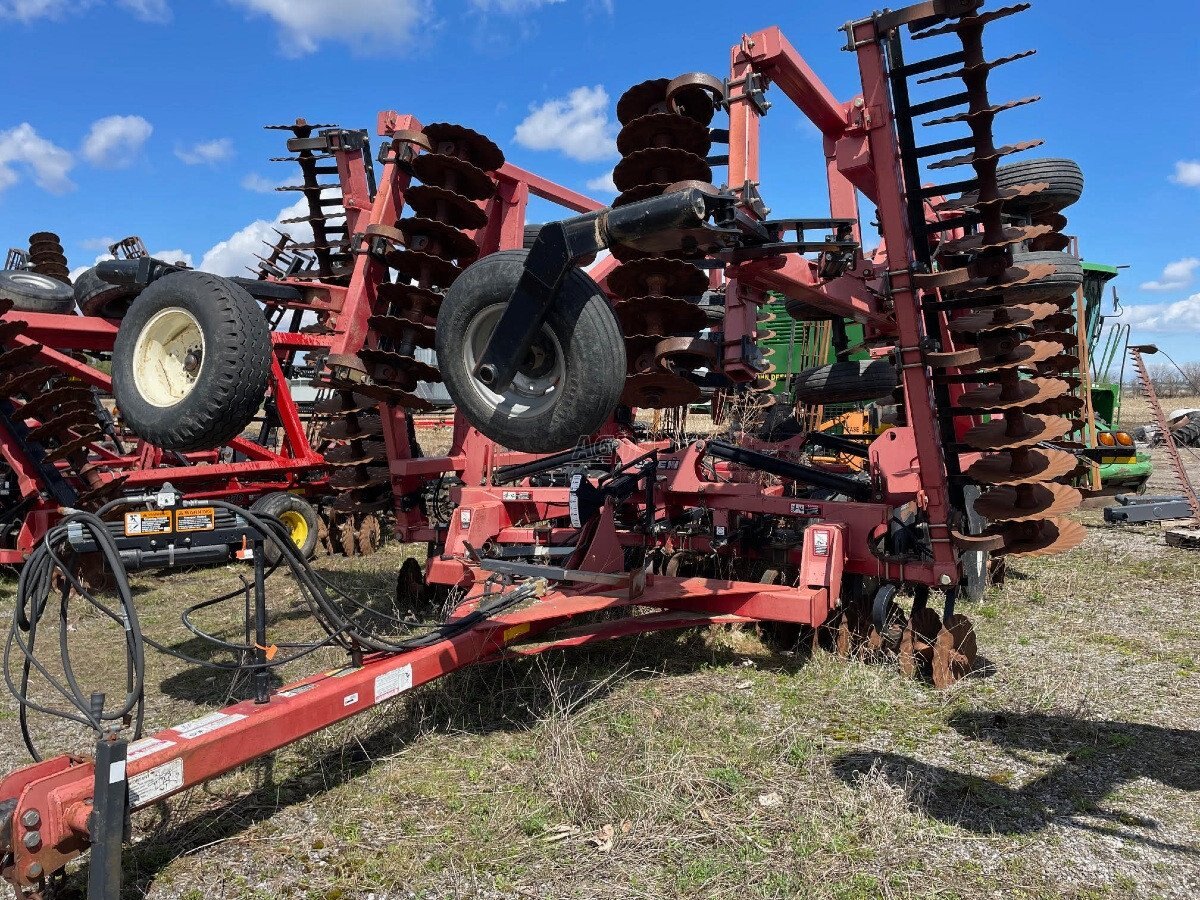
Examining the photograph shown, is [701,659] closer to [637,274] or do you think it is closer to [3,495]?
[637,274]

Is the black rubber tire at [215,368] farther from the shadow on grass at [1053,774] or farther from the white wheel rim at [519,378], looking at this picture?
the shadow on grass at [1053,774]

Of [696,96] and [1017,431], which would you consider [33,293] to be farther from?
[1017,431]

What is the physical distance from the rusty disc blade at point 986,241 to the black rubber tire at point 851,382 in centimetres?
311

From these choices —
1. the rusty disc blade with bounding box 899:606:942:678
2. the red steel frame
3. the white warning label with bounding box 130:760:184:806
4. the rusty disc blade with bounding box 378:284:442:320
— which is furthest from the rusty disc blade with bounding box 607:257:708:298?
the white warning label with bounding box 130:760:184:806

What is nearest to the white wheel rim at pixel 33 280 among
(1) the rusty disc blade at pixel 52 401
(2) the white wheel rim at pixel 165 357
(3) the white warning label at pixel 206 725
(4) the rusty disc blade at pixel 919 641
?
(1) the rusty disc blade at pixel 52 401

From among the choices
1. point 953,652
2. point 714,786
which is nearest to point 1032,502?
point 953,652

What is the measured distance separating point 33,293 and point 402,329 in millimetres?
5030

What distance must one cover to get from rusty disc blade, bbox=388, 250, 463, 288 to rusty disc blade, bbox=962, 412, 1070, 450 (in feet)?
9.87

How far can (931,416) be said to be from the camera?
4.68m

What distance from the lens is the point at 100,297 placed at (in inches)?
317

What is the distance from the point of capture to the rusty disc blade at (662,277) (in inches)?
A: 195

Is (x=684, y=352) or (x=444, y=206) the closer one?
(x=684, y=352)

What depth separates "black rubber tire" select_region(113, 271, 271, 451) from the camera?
361 centimetres

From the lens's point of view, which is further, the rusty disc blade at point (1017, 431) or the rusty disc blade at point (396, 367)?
the rusty disc blade at point (396, 367)
